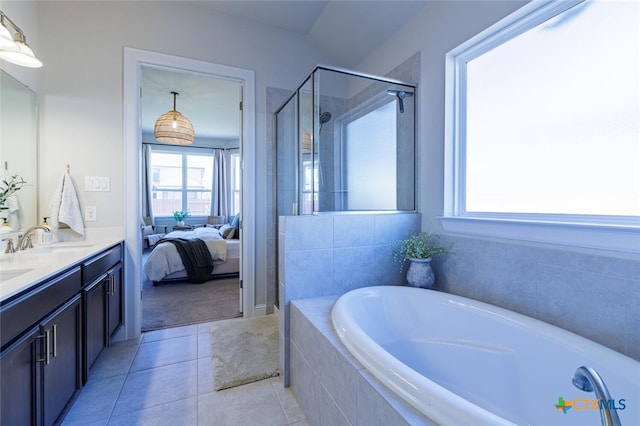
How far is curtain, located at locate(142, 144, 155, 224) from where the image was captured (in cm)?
637

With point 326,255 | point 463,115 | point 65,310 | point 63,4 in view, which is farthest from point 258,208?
point 63,4

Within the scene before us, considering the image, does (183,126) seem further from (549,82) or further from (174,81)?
(549,82)

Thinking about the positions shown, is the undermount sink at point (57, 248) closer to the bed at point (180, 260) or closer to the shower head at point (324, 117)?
the bed at point (180, 260)

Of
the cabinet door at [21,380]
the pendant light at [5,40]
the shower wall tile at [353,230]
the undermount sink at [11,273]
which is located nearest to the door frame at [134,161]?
the pendant light at [5,40]

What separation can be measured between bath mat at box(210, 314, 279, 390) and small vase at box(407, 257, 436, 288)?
1.11 m

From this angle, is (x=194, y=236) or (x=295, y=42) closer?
(x=295, y=42)

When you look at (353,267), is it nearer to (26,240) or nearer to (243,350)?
(243,350)

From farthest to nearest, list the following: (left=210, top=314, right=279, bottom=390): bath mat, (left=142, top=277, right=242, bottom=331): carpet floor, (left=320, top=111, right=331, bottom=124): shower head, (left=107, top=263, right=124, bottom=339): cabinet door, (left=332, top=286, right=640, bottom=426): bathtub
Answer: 1. (left=142, top=277, right=242, bottom=331): carpet floor
2. (left=320, top=111, right=331, bottom=124): shower head
3. (left=107, top=263, right=124, bottom=339): cabinet door
4. (left=210, top=314, right=279, bottom=390): bath mat
5. (left=332, top=286, right=640, bottom=426): bathtub

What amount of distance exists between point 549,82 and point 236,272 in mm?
4025

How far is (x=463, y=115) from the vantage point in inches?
73.9

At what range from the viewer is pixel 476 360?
136 centimetres

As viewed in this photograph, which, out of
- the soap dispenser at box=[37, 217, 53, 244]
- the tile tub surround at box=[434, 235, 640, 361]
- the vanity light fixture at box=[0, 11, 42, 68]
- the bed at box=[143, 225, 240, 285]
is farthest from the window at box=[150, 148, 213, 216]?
the tile tub surround at box=[434, 235, 640, 361]

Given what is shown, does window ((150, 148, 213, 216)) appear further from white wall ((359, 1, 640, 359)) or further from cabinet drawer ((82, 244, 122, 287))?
white wall ((359, 1, 640, 359))

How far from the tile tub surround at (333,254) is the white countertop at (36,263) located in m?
1.09
